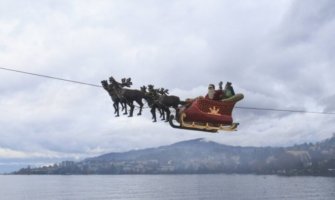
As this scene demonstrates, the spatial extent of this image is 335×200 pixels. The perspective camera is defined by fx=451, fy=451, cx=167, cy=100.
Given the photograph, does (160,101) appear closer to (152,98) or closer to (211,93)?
(152,98)

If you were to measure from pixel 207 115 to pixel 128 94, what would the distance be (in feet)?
13.5

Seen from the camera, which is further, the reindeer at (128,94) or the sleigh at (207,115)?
the sleigh at (207,115)

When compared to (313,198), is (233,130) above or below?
above

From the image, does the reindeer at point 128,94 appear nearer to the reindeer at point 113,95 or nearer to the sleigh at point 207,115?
the reindeer at point 113,95

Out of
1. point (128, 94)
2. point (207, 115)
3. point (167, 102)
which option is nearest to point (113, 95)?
point (128, 94)

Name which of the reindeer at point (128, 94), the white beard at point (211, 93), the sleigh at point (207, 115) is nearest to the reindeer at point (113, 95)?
the reindeer at point (128, 94)

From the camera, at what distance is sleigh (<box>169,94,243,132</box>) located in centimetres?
2037

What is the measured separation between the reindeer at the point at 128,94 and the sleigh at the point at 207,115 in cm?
172

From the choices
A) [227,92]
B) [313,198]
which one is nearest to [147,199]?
[313,198]

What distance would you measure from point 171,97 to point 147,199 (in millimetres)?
184420

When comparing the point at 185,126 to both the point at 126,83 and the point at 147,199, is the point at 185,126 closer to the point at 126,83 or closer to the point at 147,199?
the point at 126,83

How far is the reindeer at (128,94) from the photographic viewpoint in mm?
19141

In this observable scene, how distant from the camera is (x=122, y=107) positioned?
1945 cm

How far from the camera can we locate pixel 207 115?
828 inches
